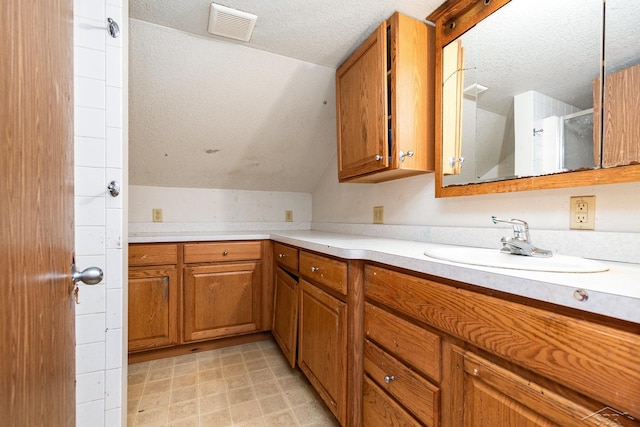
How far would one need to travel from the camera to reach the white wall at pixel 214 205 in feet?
7.44

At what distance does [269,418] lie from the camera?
4.58ft

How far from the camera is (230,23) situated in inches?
56.2

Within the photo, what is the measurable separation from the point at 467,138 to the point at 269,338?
79.0 inches

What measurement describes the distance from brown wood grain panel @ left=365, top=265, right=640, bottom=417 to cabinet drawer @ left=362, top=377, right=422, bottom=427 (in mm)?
336

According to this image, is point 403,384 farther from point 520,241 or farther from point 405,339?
point 520,241

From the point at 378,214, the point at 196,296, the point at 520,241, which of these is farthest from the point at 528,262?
the point at 196,296

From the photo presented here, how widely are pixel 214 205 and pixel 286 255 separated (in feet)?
3.38

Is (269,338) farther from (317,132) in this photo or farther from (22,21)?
(22,21)

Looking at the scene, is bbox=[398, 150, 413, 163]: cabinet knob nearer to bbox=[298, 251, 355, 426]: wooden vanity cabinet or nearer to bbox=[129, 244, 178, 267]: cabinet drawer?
bbox=[298, 251, 355, 426]: wooden vanity cabinet

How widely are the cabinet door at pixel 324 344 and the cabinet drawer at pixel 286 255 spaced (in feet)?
0.52

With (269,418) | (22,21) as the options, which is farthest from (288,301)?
(22,21)

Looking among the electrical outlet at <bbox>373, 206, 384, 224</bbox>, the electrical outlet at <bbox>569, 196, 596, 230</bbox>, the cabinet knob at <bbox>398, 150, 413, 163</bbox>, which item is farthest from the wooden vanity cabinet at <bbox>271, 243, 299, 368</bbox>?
the electrical outlet at <bbox>569, 196, 596, 230</bbox>

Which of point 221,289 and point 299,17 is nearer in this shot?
point 299,17

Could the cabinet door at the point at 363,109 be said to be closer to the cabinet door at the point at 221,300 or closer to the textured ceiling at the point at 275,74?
the textured ceiling at the point at 275,74
